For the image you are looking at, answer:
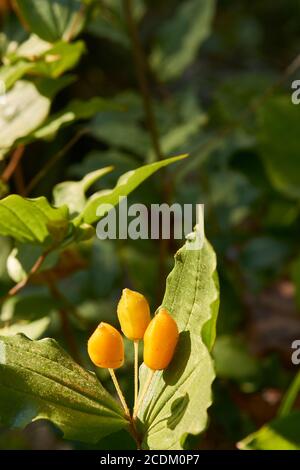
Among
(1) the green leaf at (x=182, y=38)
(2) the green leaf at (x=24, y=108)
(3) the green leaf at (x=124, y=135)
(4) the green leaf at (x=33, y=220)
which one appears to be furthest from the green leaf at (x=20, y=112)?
(1) the green leaf at (x=182, y=38)

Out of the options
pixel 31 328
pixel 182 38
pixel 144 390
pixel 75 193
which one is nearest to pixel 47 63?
pixel 75 193

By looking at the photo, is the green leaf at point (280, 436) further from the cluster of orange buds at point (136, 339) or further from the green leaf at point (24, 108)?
the green leaf at point (24, 108)

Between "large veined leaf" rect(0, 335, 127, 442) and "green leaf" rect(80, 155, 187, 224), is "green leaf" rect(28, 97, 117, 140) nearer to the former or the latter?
"green leaf" rect(80, 155, 187, 224)

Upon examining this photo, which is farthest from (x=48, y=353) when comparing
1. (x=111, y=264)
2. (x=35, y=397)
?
(x=111, y=264)

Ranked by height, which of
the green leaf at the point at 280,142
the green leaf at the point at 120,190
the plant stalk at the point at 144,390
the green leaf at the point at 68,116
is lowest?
the green leaf at the point at 280,142

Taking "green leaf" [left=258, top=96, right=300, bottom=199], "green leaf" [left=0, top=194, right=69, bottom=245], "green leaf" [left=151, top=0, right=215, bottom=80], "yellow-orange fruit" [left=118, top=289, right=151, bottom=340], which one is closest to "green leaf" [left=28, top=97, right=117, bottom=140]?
"green leaf" [left=0, top=194, right=69, bottom=245]
